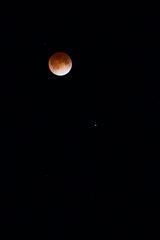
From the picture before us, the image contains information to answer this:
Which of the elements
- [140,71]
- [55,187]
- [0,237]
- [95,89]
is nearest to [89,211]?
[55,187]

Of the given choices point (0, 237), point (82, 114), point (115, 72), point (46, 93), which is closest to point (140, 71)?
point (115, 72)

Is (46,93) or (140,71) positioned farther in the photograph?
(46,93)

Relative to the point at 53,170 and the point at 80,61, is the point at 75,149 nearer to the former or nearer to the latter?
the point at 53,170

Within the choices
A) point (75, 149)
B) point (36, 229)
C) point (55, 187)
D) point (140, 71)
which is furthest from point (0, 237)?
point (140, 71)

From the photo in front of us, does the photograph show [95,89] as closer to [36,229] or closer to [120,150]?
[120,150]

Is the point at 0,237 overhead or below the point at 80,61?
below

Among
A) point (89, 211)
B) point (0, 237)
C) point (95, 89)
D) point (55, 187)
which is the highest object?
point (95, 89)

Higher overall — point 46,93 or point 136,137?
A: point 46,93

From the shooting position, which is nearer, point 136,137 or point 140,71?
point 140,71

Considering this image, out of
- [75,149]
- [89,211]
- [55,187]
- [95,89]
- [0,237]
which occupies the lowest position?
[0,237]
